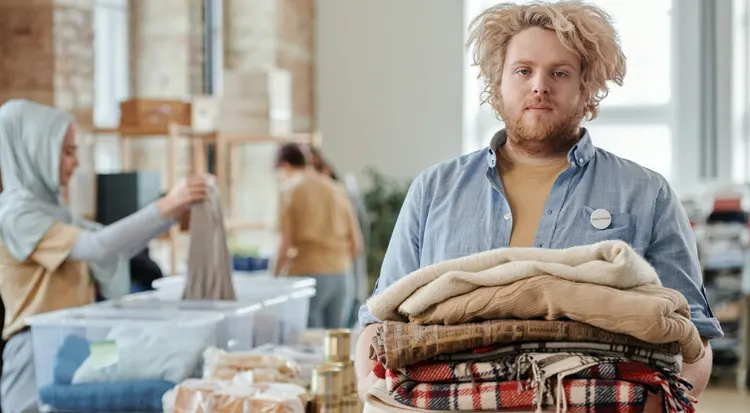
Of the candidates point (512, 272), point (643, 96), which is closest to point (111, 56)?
point (643, 96)

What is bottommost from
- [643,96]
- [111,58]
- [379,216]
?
[379,216]

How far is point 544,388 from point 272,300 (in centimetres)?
193

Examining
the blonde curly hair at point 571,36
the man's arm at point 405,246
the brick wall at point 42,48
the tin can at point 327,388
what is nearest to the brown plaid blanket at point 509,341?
the man's arm at point 405,246

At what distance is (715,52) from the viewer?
29.4 ft

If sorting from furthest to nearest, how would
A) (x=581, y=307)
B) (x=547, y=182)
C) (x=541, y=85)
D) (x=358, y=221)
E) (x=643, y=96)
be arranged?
(x=643, y=96)
(x=358, y=221)
(x=547, y=182)
(x=541, y=85)
(x=581, y=307)

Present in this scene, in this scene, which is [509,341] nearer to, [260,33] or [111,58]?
[111,58]

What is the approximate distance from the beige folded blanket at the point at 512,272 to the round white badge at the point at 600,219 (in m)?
0.24

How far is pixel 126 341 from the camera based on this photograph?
272 cm

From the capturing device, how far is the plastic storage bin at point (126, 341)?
8.88 feet

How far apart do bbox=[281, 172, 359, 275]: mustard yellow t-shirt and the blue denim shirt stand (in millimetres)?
4337

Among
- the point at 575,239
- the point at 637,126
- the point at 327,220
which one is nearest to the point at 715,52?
the point at 637,126

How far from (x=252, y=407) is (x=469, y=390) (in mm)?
1041

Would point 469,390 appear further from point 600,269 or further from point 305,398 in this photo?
point 305,398

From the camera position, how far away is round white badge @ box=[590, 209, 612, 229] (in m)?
1.68
